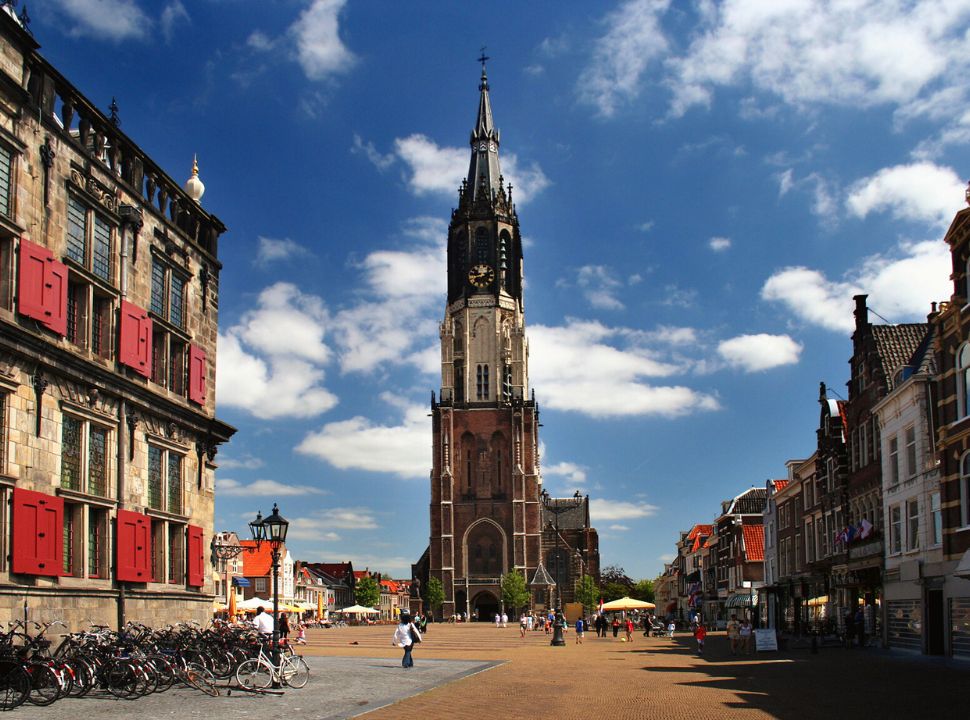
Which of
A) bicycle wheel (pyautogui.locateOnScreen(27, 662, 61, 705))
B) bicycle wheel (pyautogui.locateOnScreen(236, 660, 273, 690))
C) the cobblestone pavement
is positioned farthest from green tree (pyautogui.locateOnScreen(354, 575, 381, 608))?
bicycle wheel (pyautogui.locateOnScreen(27, 662, 61, 705))

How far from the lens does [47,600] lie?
19.5 meters

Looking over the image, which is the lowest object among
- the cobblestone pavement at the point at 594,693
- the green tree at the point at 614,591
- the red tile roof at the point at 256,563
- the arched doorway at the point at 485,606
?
the green tree at the point at 614,591

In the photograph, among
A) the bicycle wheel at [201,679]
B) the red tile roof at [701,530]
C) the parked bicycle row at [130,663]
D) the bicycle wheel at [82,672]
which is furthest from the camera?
the red tile roof at [701,530]

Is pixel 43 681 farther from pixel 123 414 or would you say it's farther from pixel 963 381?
pixel 963 381

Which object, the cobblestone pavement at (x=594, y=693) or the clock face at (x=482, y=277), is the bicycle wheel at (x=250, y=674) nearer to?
the cobblestone pavement at (x=594, y=693)

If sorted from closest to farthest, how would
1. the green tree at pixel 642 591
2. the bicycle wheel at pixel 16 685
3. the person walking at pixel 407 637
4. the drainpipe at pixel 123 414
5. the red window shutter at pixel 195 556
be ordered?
the bicycle wheel at pixel 16 685
the drainpipe at pixel 123 414
the red window shutter at pixel 195 556
the person walking at pixel 407 637
the green tree at pixel 642 591

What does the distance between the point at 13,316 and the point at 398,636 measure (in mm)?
14226

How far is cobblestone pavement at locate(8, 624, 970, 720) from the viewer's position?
17109mm

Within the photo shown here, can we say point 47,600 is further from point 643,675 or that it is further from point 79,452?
point 643,675

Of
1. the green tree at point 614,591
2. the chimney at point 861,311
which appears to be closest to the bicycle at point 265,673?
the chimney at point 861,311

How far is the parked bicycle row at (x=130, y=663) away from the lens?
646 inches

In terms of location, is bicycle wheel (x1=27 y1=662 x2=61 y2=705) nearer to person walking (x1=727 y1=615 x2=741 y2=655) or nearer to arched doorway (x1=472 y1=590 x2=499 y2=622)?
person walking (x1=727 y1=615 x2=741 y2=655)

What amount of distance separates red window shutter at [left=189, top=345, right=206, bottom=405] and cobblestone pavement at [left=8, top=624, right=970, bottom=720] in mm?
7550

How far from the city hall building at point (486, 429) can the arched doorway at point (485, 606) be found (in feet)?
0.46
